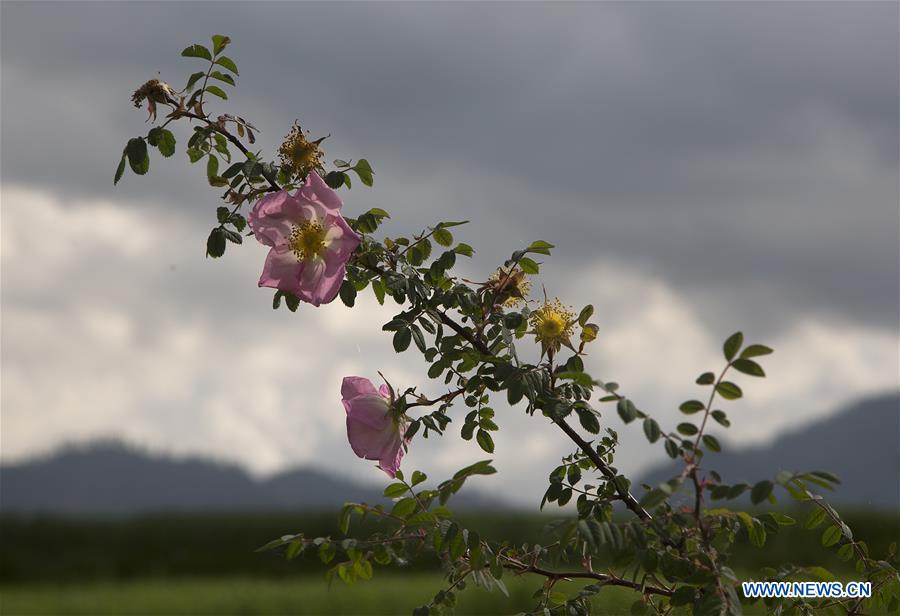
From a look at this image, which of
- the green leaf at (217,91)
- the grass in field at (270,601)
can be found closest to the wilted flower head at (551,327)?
the green leaf at (217,91)

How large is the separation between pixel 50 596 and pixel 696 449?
335 inches

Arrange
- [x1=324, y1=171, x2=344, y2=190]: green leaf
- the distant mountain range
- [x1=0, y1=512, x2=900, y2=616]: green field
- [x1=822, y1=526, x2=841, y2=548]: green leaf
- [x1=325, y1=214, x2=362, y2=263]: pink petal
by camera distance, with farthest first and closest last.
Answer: the distant mountain range
[x1=0, y1=512, x2=900, y2=616]: green field
[x1=822, y1=526, x2=841, y2=548]: green leaf
[x1=324, y1=171, x2=344, y2=190]: green leaf
[x1=325, y1=214, x2=362, y2=263]: pink petal

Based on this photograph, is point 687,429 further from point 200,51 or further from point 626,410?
point 200,51

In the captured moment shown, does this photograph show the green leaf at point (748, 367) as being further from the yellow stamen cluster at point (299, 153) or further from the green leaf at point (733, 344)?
the yellow stamen cluster at point (299, 153)

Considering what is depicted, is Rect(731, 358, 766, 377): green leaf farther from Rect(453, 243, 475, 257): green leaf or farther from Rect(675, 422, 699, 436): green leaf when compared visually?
Rect(453, 243, 475, 257): green leaf

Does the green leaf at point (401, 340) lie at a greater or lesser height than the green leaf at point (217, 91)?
lesser

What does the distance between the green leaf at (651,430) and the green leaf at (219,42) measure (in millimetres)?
806

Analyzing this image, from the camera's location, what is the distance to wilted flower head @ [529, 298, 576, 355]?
1.36m

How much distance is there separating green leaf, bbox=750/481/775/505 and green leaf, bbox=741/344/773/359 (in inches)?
6.2

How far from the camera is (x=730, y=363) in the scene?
1.14 metres

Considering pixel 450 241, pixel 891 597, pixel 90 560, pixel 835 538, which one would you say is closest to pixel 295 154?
pixel 450 241

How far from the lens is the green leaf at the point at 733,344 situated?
113 centimetres

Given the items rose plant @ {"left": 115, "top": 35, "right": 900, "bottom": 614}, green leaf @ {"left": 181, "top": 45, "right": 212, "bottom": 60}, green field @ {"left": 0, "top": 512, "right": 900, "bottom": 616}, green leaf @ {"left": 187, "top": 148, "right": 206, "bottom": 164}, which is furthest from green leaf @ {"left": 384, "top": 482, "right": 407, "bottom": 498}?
green field @ {"left": 0, "top": 512, "right": 900, "bottom": 616}

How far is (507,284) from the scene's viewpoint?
4.43 feet
